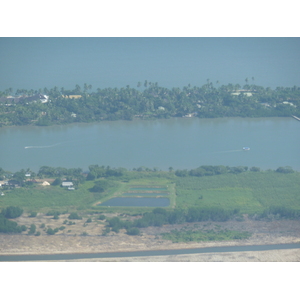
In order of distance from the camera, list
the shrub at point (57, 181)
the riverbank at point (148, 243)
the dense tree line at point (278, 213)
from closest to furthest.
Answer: the riverbank at point (148, 243) < the dense tree line at point (278, 213) < the shrub at point (57, 181)

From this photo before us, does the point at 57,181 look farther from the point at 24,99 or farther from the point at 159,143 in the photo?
the point at 24,99

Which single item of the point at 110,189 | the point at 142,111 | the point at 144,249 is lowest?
the point at 144,249

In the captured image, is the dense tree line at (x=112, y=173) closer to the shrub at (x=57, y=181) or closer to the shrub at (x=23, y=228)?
the shrub at (x=57, y=181)

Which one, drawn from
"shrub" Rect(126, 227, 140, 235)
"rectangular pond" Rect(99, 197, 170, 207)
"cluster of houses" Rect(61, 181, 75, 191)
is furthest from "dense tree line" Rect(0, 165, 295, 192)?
"shrub" Rect(126, 227, 140, 235)

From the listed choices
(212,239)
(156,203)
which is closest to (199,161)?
(156,203)

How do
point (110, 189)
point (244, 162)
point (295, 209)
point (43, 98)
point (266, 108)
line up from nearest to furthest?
point (295, 209) < point (110, 189) < point (244, 162) < point (266, 108) < point (43, 98)

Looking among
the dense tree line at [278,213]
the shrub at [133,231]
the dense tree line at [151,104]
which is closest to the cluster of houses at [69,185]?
the shrub at [133,231]

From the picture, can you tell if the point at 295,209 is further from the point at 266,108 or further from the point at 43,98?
the point at 43,98
